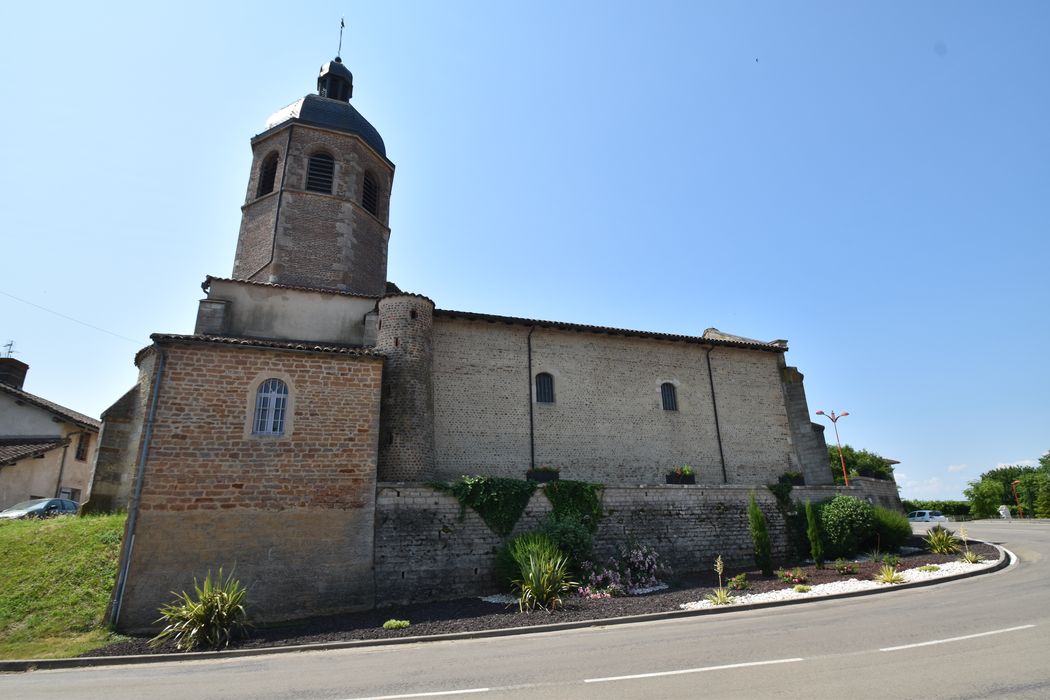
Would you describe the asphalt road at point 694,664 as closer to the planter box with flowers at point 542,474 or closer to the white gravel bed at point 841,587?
the white gravel bed at point 841,587

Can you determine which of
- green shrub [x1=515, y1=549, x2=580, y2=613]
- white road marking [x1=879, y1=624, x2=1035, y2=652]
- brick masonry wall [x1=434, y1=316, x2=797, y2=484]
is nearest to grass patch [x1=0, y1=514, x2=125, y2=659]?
green shrub [x1=515, y1=549, x2=580, y2=613]

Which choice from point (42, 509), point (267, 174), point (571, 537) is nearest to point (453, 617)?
point (571, 537)

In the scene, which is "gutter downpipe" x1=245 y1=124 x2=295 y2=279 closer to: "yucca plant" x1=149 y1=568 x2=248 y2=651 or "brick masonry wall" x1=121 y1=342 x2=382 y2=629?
"brick masonry wall" x1=121 y1=342 x2=382 y2=629

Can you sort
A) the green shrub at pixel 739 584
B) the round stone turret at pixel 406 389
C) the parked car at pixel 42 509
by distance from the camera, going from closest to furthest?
the green shrub at pixel 739 584 < the round stone turret at pixel 406 389 < the parked car at pixel 42 509

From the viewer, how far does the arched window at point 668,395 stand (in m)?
20.9

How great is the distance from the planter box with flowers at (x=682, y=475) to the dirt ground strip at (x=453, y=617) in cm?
540

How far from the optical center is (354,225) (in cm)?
1955

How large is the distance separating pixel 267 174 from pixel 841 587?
73.0 ft

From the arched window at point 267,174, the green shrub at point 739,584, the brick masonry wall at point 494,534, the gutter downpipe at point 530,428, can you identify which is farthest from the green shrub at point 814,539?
the arched window at point 267,174

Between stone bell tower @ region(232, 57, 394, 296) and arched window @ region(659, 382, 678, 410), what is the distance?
11398mm

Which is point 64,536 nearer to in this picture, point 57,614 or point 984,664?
point 57,614

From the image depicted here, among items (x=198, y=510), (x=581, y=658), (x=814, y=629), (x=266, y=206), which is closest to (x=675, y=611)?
(x=814, y=629)

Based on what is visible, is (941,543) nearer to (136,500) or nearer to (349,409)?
(349,409)

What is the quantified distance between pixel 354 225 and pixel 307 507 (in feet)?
35.6
